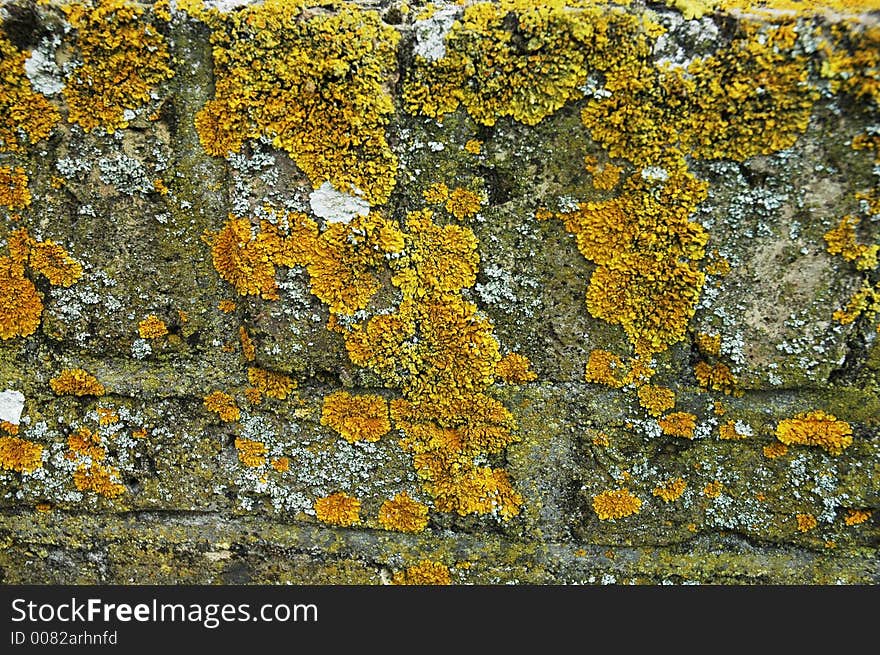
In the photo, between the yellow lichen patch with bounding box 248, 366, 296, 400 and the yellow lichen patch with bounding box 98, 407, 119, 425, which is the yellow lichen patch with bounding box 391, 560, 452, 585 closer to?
the yellow lichen patch with bounding box 248, 366, 296, 400

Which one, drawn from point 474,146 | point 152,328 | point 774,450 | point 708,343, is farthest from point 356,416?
point 774,450

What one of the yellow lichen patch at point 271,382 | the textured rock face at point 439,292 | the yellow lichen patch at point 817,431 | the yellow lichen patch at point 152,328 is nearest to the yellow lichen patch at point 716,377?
the textured rock face at point 439,292

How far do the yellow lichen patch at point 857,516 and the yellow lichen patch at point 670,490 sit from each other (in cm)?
29

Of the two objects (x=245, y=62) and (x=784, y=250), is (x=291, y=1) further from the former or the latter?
(x=784, y=250)

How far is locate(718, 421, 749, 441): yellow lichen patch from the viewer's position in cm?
112

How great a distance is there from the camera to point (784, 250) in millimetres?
1013

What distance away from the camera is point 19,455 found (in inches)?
49.6

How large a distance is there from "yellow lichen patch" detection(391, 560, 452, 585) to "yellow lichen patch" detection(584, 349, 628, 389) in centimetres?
49

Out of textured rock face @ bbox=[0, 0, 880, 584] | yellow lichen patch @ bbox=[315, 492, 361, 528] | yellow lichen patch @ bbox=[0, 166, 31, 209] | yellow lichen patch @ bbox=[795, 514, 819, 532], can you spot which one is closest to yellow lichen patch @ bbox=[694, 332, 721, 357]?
textured rock face @ bbox=[0, 0, 880, 584]

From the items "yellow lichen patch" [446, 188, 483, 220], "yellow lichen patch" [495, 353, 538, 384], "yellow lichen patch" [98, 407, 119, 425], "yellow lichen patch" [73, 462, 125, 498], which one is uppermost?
"yellow lichen patch" [446, 188, 483, 220]

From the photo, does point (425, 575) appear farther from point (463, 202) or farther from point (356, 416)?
point (463, 202)

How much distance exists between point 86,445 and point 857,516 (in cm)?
147

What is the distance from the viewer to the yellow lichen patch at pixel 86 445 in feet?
4.10

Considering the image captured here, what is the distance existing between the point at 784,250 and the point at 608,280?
278mm
